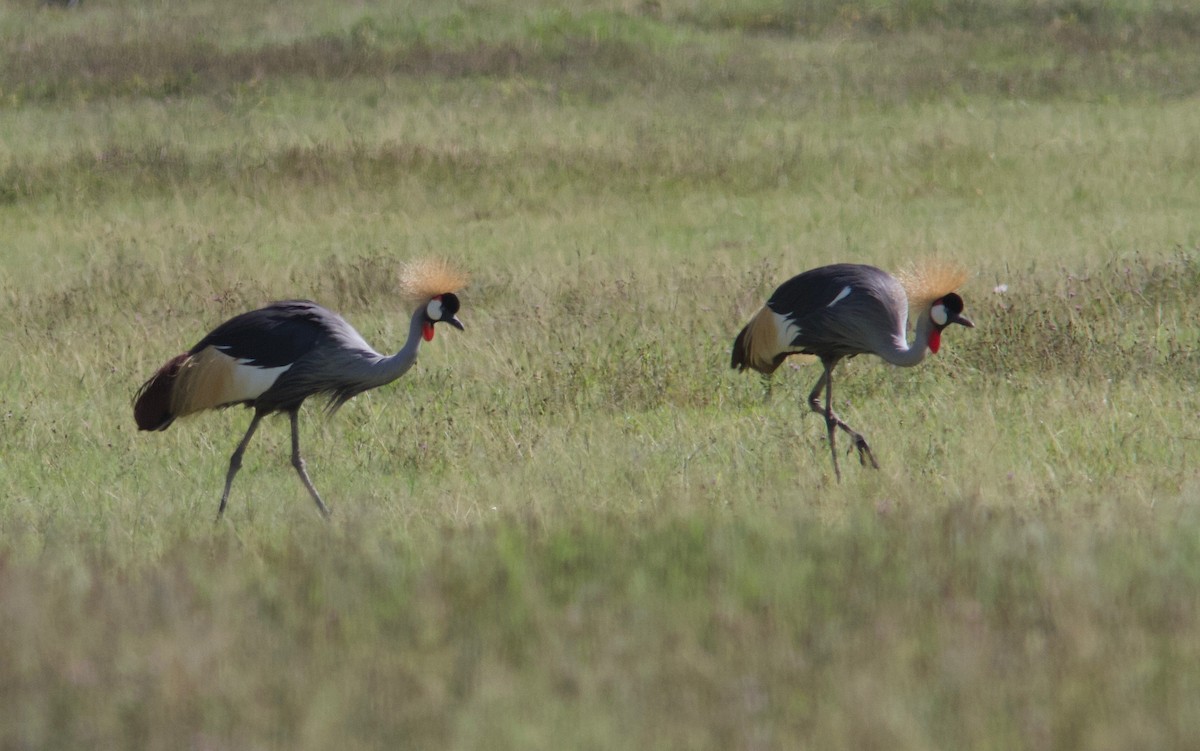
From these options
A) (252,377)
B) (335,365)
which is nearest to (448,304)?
(335,365)

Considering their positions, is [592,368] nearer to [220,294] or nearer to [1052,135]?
[220,294]

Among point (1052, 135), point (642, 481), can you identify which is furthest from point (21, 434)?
point (1052, 135)

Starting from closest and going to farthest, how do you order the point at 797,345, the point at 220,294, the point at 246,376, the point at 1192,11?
the point at 246,376 → the point at 797,345 → the point at 220,294 → the point at 1192,11

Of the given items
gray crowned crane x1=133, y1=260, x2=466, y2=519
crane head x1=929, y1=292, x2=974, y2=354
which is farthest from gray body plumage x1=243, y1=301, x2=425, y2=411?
crane head x1=929, y1=292, x2=974, y2=354

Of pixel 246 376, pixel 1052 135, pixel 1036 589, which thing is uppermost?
pixel 1052 135

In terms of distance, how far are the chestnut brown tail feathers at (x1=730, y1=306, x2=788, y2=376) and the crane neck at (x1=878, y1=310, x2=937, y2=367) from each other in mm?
683

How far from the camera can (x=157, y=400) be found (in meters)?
6.93

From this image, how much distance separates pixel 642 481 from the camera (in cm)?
613

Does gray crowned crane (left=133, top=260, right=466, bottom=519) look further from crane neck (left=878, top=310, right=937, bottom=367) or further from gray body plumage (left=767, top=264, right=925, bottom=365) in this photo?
crane neck (left=878, top=310, right=937, bottom=367)

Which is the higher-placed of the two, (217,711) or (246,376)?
(246,376)

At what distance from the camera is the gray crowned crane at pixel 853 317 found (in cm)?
716

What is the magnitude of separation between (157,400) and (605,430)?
2.16 meters

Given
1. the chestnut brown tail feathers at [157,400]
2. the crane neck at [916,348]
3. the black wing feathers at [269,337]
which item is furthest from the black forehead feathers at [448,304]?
the crane neck at [916,348]

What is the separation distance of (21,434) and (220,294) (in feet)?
12.8
